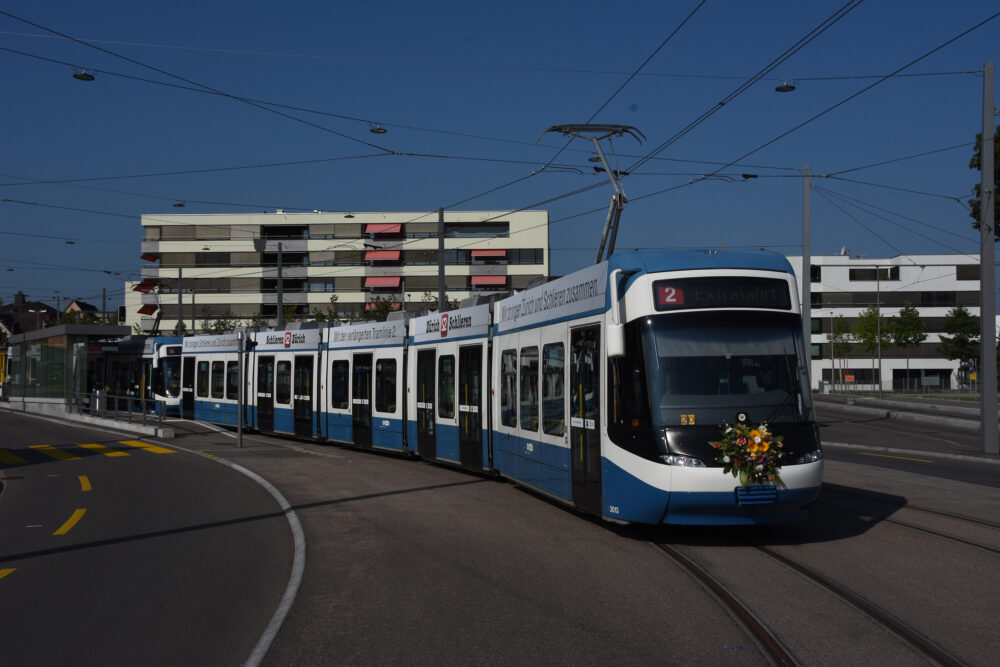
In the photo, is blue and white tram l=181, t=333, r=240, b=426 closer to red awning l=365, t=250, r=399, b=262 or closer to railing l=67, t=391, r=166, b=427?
railing l=67, t=391, r=166, b=427

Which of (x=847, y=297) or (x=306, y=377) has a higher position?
(x=847, y=297)

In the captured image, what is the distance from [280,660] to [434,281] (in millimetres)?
75617

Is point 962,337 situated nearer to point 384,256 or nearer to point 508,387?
point 384,256

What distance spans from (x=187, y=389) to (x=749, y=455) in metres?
28.4

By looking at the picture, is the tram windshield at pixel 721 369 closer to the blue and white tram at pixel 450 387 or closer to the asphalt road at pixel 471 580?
the asphalt road at pixel 471 580

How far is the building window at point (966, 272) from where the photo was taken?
88.3 metres

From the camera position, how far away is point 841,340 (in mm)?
82375

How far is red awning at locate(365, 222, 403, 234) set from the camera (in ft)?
267

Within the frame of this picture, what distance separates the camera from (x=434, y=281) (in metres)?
81.1

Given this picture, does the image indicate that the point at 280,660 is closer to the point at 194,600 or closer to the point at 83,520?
the point at 194,600

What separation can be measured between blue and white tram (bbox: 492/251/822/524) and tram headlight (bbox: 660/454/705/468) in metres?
0.01

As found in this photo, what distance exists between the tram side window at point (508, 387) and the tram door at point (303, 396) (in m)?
11.8

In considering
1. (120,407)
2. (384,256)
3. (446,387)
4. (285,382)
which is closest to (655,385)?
(446,387)

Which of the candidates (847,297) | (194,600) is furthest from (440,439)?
(847,297)
